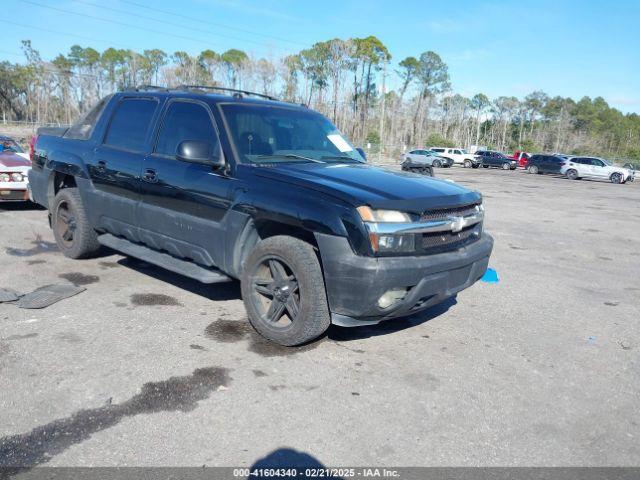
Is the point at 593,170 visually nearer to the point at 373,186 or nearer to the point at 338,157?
the point at 338,157

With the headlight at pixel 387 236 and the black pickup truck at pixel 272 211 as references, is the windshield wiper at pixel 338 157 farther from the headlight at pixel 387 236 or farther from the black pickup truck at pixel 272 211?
the headlight at pixel 387 236

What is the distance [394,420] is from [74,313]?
9.79ft

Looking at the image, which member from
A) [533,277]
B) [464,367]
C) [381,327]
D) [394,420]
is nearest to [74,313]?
[381,327]

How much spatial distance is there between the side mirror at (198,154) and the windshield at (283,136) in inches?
8.1

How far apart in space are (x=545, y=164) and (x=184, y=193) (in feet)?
132

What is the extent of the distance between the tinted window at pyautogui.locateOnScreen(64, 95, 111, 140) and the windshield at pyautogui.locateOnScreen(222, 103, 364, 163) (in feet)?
6.85

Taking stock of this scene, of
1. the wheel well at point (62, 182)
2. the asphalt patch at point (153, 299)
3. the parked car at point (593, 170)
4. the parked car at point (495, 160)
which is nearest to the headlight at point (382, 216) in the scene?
the asphalt patch at point (153, 299)

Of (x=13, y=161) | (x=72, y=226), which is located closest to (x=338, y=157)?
(x=72, y=226)

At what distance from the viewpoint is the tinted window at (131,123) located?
517 centimetres

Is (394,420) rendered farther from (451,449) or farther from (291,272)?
(291,272)

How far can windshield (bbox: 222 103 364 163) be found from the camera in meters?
4.47

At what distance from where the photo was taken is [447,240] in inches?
157

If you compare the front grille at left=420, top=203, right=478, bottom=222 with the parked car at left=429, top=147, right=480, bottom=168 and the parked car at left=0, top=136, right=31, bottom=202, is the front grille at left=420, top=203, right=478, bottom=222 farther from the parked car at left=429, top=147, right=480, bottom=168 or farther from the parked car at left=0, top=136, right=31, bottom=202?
the parked car at left=429, top=147, right=480, bottom=168

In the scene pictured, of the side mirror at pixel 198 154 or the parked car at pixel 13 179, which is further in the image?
the parked car at pixel 13 179
